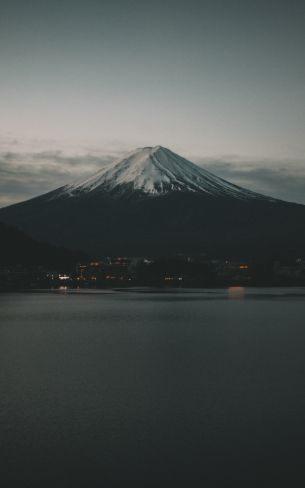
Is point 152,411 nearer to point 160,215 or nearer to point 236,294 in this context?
point 236,294

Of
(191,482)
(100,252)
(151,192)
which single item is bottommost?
(191,482)

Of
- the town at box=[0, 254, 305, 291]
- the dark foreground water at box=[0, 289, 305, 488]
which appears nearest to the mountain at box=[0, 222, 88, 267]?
the town at box=[0, 254, 305, 291]

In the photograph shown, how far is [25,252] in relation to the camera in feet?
265

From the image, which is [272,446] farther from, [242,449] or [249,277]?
[249,277]

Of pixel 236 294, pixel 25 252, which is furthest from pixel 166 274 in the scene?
pixel 236 294

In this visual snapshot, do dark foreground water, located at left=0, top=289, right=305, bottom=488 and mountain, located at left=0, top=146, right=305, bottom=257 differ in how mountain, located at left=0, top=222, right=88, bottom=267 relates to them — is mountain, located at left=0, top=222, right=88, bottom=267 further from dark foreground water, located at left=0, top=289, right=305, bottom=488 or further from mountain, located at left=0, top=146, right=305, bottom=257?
dark foreground water, located at left=0, top=289, right=305, bottom=488

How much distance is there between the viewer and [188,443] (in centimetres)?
823

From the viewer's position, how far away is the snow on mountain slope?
14450 centimetres

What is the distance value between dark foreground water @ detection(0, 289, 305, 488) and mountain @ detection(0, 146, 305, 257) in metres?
87.8

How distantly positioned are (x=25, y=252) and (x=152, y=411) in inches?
2859

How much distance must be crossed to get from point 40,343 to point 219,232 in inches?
4373

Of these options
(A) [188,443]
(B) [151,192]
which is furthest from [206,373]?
(B) [151,192]

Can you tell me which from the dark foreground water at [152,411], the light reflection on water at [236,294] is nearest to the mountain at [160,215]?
the light reflection on water at [236,294]

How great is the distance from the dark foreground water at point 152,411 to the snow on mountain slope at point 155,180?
125413 millimetres
